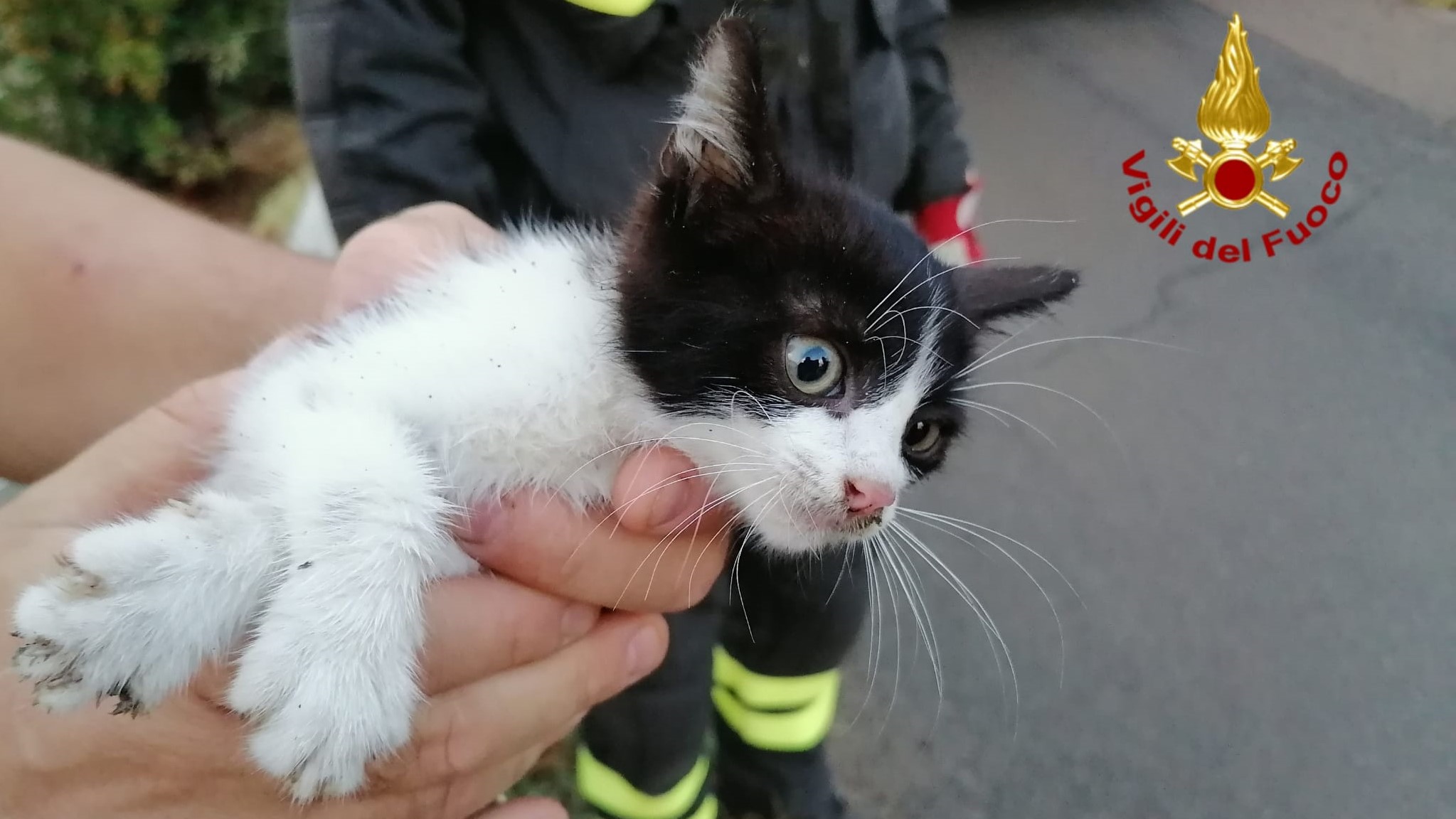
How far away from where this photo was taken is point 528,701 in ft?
2.66

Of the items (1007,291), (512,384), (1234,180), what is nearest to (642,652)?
(512,384)

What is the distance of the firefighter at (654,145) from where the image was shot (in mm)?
1161

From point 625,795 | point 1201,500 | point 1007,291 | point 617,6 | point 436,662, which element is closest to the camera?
point 436,662

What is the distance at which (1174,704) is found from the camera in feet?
5.61

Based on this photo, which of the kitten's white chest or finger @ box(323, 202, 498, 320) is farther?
finger @ box(323, 202, 498, 320)

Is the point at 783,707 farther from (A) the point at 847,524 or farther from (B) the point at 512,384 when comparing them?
(B) the point at 512,384

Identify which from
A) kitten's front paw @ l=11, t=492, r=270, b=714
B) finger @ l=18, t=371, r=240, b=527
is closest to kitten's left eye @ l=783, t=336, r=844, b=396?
kitten's front paw @ l=11, t=492, r=270, b=714

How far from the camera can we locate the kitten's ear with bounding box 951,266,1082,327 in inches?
38.0

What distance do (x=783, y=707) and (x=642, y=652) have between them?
0.69 m

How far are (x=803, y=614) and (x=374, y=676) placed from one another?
87 cm

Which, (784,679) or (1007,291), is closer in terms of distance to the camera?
(1007,291)

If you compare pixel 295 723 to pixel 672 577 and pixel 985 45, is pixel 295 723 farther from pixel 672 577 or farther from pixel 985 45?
pixel 985 45

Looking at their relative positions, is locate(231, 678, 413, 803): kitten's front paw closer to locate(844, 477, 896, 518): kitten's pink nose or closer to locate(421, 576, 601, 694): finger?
locate(421, 576, 601, 694): finger

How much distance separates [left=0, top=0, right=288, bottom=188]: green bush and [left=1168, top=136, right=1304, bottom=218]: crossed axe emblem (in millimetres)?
2449
